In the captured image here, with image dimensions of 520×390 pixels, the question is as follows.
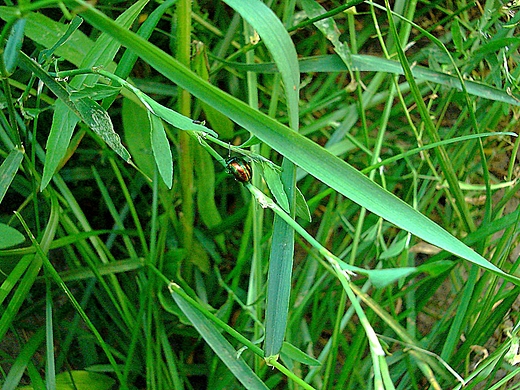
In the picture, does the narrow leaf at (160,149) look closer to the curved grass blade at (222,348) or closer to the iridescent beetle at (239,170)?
the iridescent beetle at (239,170)

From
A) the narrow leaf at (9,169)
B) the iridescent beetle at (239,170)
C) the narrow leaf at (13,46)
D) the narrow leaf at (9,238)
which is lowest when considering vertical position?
the narrow leaf at (9,238)

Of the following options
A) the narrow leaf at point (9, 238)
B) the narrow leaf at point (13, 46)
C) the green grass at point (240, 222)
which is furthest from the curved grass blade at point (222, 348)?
the narrow leaf at point (13, 46)

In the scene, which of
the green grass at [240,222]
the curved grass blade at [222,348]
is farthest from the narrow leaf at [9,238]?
the curved grass blade at [222,348]

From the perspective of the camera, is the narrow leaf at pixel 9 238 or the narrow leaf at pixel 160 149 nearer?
the narrow leaf at pixel 160 149

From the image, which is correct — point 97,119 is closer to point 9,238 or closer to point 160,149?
point 160,149

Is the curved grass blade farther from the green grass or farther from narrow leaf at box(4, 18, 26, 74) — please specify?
narrow leaf at box(4, 18, 26, 74)

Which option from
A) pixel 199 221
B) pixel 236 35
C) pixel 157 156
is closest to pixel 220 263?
pixel 199 221

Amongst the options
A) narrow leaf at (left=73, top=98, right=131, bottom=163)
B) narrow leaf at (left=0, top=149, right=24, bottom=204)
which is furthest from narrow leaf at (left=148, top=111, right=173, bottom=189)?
narrow leaf at (left=0, top=149, right=24, bottom=204)

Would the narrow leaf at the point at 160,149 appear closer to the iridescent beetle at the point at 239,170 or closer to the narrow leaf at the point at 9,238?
the iridescent beetle at the point at 239,170

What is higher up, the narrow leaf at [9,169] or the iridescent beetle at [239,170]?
the iridescent beetle at [239,170]
